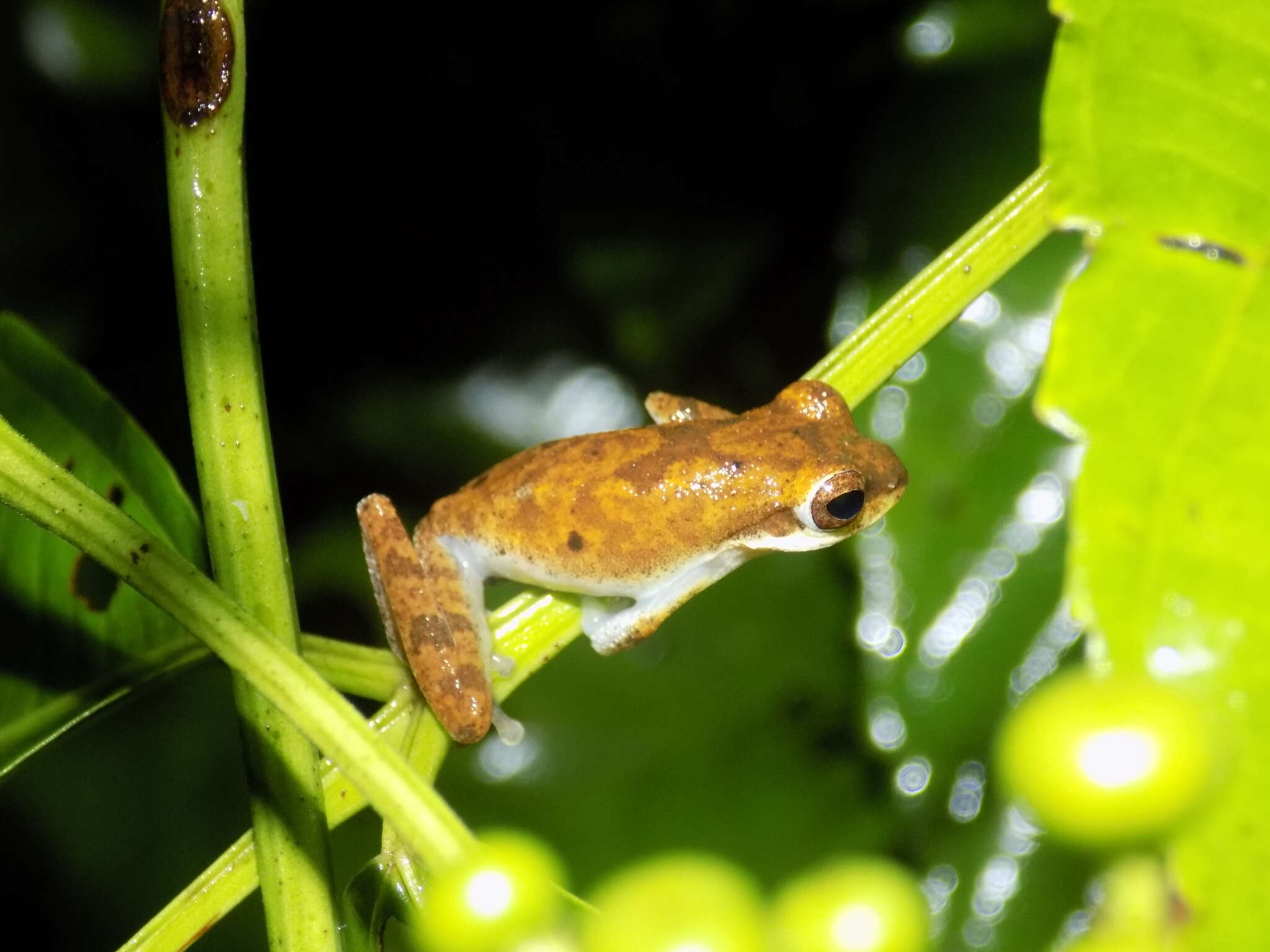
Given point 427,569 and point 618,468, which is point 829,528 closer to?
point 618,468

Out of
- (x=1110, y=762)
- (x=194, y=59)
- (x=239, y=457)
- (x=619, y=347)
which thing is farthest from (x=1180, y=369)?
(x=619, y=347)

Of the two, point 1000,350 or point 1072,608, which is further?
point 1000,350

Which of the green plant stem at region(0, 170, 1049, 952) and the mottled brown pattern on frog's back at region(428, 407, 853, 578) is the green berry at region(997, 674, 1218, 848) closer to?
the green plant stem at region(0, 170, 1049, 952)

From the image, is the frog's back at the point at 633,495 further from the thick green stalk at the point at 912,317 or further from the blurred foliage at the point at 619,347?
the thick green stalk at the point at 912,317

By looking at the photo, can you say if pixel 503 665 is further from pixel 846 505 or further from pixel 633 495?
pixel 846 505

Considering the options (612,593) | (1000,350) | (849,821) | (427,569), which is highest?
(1000,350)

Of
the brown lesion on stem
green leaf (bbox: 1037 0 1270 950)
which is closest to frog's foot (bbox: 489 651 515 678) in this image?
the brown lesion on stem

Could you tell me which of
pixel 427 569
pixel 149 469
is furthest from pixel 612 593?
pixel 149 469
